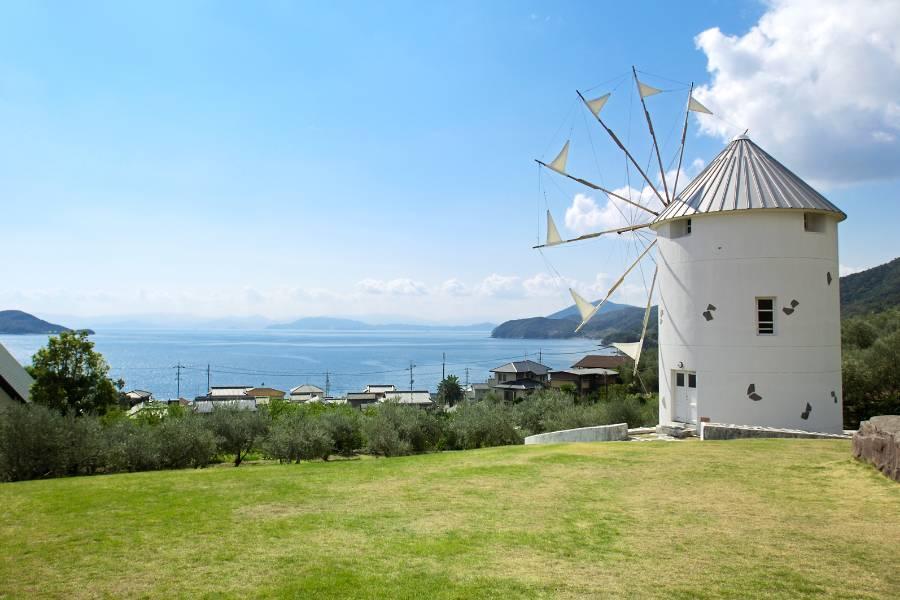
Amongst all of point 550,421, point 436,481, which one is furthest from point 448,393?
point 436,481

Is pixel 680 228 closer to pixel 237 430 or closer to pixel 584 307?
pixel 584 307

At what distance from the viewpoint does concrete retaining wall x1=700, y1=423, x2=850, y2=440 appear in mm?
15227

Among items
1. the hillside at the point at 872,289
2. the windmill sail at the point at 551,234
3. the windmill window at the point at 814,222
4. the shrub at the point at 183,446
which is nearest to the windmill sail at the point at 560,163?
the windmill sail at the point at 551,234

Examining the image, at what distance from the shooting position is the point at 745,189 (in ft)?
56.7

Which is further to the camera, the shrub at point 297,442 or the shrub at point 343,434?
the shrub at point 343,434

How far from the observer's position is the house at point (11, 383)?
20094 millimetres

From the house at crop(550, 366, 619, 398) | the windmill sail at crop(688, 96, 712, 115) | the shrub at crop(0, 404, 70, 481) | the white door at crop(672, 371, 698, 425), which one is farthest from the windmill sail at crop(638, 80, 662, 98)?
the house at crop(550, 366, 619, 398)

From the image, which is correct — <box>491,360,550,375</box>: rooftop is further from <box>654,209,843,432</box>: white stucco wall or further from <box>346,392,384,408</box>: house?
<box>654,209,843,432</box>: white stucco wall

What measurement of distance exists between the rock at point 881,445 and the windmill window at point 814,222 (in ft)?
25.1

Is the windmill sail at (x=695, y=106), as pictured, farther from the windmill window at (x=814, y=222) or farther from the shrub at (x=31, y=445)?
the shrub at (x=31, y=445)

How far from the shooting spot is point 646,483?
10.3m

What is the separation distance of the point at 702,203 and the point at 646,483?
1031 cm

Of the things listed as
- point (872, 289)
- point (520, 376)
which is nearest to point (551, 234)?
point (520, 376)

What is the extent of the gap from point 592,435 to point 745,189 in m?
8.49
